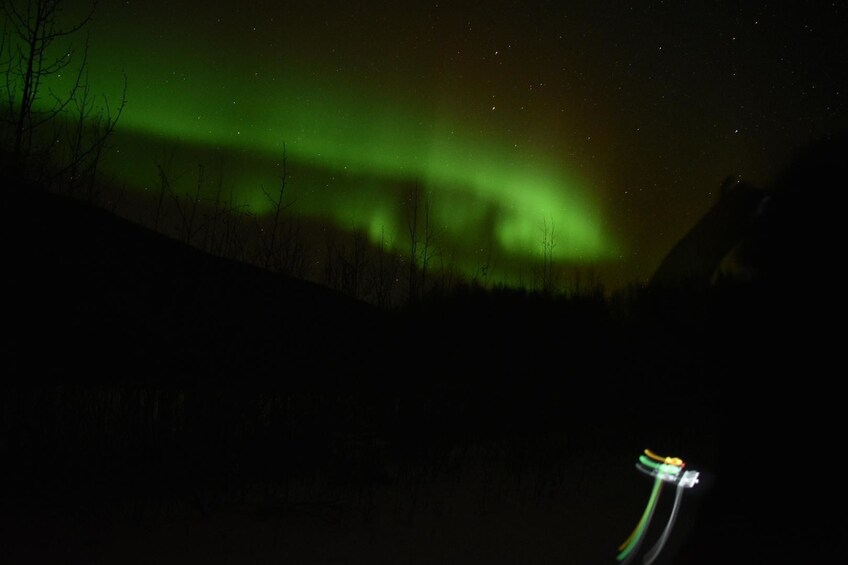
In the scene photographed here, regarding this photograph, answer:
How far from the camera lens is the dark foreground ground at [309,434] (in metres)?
6.23

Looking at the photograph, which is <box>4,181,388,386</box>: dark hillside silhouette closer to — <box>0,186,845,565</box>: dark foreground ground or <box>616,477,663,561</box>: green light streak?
<box>0,186,845,565</box>: dark foreground ground

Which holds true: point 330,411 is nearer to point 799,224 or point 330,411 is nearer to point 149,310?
point 149,310

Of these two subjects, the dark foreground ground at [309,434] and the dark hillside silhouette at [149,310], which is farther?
the dark hillside silhouette at [149,310]

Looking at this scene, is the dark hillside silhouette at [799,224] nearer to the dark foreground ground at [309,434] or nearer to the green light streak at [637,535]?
the dark foreground ground at [309,434]

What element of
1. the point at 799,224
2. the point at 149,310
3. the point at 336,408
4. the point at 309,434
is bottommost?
the point at 309,434

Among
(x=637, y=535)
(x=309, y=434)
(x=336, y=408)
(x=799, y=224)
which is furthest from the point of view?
(x=336, y=408)

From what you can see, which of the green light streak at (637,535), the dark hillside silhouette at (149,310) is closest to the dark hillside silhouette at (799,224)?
the green light streak at (637,535)

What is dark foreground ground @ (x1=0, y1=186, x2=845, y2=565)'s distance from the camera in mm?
6234

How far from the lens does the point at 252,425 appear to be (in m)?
8.20

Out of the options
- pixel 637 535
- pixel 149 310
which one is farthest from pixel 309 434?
pixel 637 535

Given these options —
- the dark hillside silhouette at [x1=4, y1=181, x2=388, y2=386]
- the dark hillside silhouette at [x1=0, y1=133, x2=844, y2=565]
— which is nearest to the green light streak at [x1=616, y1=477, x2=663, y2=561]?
the dark hillside silhouette at [x1=0, y1=133, x2=844, y2=565]

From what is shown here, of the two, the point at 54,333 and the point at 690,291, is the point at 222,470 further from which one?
the point at 690,291

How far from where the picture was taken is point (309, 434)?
28.7 feet

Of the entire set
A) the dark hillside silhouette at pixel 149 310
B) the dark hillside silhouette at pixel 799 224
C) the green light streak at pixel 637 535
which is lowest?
the green light streak at pixel 637 535
